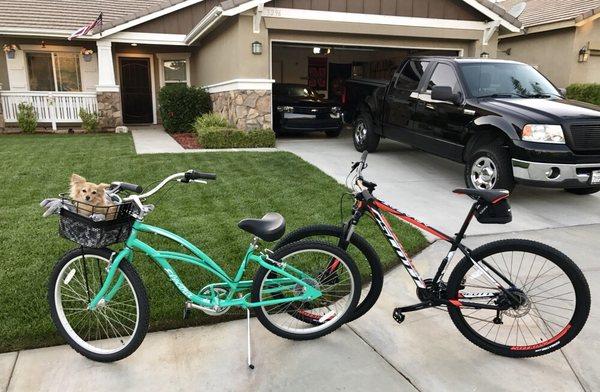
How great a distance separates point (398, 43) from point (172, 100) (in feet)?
20.5

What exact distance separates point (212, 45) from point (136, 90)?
15.0ft

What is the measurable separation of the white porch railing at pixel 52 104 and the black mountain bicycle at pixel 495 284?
41.1ft

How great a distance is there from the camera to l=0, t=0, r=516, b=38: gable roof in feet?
42.1

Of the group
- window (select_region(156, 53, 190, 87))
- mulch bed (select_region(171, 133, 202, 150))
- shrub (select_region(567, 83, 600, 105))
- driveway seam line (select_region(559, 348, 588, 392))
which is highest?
window (select_region(156, 53, 190, 87))

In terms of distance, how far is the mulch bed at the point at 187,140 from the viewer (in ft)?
34.1

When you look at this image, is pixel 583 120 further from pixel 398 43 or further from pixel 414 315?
pixel 398 43

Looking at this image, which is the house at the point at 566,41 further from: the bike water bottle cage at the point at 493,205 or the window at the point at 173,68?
the bike water bottle cage at the point at 493,205

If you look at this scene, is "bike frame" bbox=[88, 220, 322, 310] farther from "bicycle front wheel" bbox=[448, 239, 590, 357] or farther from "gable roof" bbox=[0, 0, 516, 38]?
"gable roof" bbox=[0, 0, 516, 38]

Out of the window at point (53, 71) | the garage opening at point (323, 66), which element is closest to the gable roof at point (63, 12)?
the window at point (53, 71)

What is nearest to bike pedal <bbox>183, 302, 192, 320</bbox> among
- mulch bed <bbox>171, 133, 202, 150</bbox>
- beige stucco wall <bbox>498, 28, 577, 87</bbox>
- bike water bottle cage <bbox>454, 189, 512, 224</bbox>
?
bike water bottle cage <bbox>454, 189, 512, 224</bbox>

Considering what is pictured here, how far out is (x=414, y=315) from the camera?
11.2 ft

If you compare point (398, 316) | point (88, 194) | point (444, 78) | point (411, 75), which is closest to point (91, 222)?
point (88, 194)

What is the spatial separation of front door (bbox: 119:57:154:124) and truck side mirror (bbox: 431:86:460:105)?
11978 mm

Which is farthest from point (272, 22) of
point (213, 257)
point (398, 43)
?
point (213, 257)
